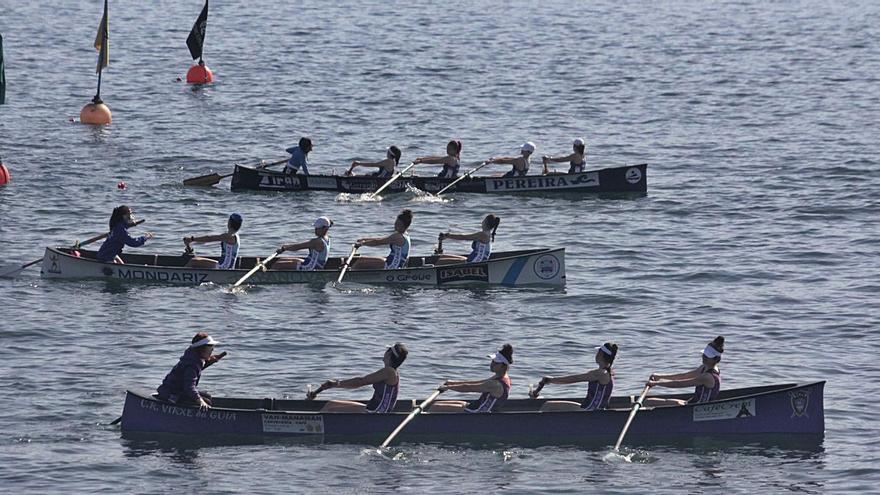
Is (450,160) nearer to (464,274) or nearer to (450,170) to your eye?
(450,170)

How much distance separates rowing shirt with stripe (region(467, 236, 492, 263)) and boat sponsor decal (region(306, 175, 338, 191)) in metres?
10.6

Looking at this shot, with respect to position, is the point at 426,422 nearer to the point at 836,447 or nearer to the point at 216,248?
the point at 836,447

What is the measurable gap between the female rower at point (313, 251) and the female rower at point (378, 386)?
9.89 metres

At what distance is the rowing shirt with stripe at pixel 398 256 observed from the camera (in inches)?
1524

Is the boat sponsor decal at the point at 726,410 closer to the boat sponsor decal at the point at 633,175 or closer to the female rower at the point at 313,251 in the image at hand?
the female rower at the point at 313,251

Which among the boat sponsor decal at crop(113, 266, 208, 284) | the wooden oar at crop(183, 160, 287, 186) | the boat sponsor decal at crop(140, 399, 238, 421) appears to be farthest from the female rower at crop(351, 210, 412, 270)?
the wooden oar at crop(183, 160, 287, 186)

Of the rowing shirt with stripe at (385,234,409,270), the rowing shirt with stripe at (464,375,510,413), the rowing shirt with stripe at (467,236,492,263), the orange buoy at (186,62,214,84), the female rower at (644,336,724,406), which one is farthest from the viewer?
the orange buoy at (186,62,214,84)

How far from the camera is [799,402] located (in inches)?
1115

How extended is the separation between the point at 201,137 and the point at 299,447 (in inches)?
1232

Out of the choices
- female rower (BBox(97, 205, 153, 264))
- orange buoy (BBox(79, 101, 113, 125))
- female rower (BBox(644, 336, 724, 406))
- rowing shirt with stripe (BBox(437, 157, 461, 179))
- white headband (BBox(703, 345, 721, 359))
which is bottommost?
female rower (BBox(644, 336, 724, 406))

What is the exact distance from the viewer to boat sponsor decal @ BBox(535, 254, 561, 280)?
38.4 meters

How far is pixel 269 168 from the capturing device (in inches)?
2046

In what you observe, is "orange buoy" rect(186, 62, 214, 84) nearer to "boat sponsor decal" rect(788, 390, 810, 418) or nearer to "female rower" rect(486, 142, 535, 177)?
"female rower" rect(486, 142, 535, 177)

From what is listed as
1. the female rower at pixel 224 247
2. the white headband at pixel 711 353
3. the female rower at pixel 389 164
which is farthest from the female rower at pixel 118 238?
the white headband at pixel 711 353
